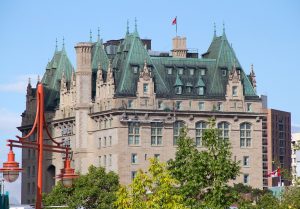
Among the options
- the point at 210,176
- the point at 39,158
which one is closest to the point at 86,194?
the point at 210,176

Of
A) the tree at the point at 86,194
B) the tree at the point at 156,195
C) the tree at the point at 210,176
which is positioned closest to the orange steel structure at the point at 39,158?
the tree at the point at 156,195

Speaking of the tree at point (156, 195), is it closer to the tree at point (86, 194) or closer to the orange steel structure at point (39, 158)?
the orange steel structure at point (39, 158)

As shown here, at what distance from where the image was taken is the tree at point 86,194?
181 metres

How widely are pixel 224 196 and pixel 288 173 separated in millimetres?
6743

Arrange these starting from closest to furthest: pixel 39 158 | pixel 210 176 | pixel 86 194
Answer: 1. pixel 39 158
2. pixel 210 176
3. pixel 86 194

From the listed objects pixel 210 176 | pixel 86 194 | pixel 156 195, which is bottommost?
pixel 156 195

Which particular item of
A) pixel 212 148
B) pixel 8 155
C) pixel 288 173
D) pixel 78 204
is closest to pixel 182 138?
pixel 212 148

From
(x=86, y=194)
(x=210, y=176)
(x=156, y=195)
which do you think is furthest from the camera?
(x=86, y=194)

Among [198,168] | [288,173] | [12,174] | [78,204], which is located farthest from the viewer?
[78,204]

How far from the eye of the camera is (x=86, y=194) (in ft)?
602

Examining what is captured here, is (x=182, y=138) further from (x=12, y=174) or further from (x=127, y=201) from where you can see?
(x=12, y=174)

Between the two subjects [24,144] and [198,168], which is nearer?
[24,144]

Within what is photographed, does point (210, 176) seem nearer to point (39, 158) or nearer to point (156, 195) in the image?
point (156, 195)

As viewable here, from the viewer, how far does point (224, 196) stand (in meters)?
91.1
